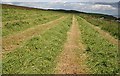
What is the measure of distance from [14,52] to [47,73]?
604 centimetres

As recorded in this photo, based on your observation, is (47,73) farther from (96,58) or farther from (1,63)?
(96,58)

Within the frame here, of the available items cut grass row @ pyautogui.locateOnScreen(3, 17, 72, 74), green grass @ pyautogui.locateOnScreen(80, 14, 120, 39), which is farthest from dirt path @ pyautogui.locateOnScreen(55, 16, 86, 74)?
green grass @ pyautogui.locateOnScreen(80, 14, 120, 39)

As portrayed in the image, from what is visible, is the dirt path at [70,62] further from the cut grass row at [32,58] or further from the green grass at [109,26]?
the green grass at [109,26]

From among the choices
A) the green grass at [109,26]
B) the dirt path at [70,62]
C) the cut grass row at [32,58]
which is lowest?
the green grass at [109,26]

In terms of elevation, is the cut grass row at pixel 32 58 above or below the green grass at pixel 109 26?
above

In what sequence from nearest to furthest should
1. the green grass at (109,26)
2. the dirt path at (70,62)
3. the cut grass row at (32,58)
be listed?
1. the cut grass row at (32,58)
2. the dirt path at (70,62)
3. the green grass at (109,26)

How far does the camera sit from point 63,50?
2745cm

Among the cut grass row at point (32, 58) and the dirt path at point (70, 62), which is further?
the dirt path at point (70, 62)

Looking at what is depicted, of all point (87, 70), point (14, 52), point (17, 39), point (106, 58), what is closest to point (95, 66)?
point (87, 70)

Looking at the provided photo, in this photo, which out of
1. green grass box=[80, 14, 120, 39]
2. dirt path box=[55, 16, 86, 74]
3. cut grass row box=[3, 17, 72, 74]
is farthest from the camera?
green grass box=[80, 14, 120, 39]

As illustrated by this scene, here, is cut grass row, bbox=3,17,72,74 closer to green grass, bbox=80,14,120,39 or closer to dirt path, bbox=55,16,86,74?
dirt path, bbox=55,16,86,74

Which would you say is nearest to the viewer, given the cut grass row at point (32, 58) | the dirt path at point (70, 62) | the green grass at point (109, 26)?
the cut grass row at point (32, 58)

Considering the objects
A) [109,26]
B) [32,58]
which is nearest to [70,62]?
[32,58]

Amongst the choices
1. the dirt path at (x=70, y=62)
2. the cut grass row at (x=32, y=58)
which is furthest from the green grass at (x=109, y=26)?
the cut grass row at (x=32, y=58)
